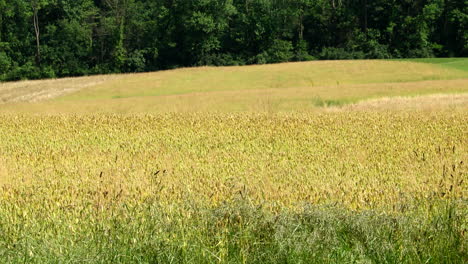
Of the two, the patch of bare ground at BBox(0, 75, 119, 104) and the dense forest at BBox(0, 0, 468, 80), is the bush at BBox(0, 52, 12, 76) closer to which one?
the dense forest at BBox(0, 0, 468, 80)

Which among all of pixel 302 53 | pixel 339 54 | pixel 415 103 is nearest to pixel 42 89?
pixel 415 103

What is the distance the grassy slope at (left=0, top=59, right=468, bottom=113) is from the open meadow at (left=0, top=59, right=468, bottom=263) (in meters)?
4.07

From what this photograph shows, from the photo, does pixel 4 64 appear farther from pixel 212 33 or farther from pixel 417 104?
pixel 417 104

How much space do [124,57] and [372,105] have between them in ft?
146

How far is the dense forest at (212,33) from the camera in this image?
60.8 meters

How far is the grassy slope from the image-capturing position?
23.6m

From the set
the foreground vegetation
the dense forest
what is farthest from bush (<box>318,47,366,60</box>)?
the foreground vegetation

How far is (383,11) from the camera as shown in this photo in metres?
66.0

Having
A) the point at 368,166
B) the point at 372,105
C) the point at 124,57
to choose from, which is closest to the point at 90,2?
the point at 124,57

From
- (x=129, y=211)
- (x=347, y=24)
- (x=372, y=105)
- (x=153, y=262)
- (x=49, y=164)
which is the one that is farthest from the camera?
(x=347, y=24)

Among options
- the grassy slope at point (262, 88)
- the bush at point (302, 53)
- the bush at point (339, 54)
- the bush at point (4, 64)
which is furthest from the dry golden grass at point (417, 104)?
the bush at point (4, 64)

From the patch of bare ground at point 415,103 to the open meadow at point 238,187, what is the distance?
189 millimetres

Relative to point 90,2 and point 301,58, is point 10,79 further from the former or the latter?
point 301,58

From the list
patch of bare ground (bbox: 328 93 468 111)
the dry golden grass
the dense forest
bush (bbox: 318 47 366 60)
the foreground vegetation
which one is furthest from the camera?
the dense forest
